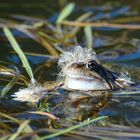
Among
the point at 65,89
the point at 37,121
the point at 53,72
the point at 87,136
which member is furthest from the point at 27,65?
the point at 87,136

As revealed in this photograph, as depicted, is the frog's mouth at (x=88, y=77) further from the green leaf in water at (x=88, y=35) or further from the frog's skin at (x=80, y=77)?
the green leaf in water at (x=88, y=35)

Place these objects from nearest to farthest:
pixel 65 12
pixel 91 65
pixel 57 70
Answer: pixel 91 65 → pixel 57 70 → pixel 65 12

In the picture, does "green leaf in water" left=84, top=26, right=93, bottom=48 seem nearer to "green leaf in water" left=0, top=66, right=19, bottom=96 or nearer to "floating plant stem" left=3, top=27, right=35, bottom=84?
"floating plant stem" left=3, top=27, right=35, bottom=84

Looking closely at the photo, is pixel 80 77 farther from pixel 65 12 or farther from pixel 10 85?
pixel 65 12

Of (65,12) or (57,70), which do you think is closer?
(57,70)

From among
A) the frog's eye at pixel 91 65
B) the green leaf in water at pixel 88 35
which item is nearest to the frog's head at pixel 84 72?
the frog's eye at pixel 91 65

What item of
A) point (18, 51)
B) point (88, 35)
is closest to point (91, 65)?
point (18, 51)

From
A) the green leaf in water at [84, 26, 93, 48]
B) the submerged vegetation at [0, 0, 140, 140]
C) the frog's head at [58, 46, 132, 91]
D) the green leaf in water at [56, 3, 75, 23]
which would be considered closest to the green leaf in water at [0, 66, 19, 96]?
the submerged vegetation at [0, 0, 140, 140]
